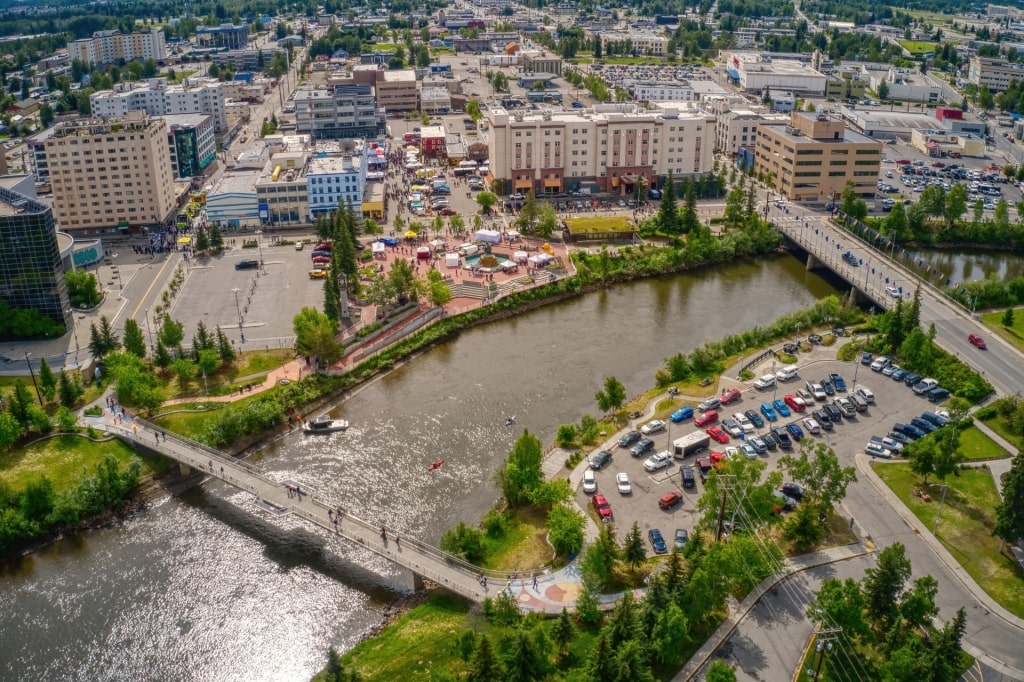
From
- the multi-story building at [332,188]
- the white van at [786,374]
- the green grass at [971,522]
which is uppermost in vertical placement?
the multi-story building at [332,188]

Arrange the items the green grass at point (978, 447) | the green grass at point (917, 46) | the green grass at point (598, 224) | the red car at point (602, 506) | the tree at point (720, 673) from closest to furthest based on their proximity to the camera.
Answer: the tree at point (720, 673)
the red car at point (602, 506)
the green grass at point (978, 447)
the green grass at point (598, 224)
the green grass at point (917, 46)

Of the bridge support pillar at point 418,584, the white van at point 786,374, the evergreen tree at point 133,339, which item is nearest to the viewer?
the bridge support pillar at point 418,584

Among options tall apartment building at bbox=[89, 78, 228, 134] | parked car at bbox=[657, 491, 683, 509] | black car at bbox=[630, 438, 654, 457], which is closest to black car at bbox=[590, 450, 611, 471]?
black car at bbox=[630, 438, 654, 457]

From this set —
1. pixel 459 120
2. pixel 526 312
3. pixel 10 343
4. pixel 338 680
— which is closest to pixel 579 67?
pixel 459 120

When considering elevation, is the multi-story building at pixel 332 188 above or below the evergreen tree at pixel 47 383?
above

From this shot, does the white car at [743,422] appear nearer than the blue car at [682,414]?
Yes

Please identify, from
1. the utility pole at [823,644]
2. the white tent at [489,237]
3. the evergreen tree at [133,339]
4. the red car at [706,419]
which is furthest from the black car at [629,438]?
the white tent at [489,237]

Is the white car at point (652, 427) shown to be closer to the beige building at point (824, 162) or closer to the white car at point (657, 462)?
the white car at point (657, 462)
